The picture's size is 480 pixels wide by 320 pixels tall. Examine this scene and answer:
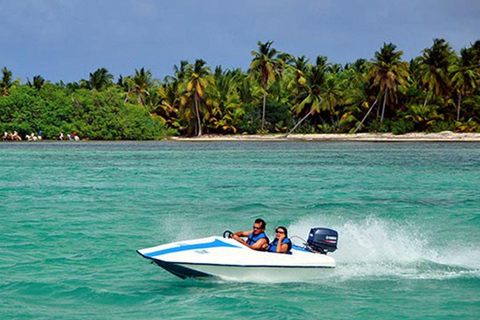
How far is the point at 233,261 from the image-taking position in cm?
1284

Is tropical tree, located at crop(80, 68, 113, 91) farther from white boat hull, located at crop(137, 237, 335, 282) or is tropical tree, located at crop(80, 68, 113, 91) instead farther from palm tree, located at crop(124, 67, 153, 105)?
white boat hull, located at crop(137, 237, 335, 282)

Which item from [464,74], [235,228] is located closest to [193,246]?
[235,228]

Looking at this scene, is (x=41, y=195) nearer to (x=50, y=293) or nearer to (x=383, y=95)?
(x=50, y=293)

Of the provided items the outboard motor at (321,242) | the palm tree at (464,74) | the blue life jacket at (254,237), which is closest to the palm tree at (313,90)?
the palm tree at (464,74)

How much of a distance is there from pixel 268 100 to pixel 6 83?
45655 mm

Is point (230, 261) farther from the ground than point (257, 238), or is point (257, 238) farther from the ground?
point (257, 238)

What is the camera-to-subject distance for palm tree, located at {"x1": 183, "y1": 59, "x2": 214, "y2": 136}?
10025 centimetres

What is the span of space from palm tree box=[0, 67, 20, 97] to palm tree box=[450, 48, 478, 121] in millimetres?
69478

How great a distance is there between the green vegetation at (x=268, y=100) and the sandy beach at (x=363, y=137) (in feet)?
3.99

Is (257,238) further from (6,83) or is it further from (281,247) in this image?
(6,83)

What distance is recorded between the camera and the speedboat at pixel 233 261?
1283cm

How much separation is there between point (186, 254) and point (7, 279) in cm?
394

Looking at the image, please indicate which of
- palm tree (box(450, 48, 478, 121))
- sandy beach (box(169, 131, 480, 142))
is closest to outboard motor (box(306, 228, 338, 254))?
palm tree (box(450, 48, 478, 121))

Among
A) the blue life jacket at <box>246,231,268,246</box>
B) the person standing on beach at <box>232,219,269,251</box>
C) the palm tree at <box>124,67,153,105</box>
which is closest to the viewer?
the person standing on beach at <box>232,219,269,251</box>
